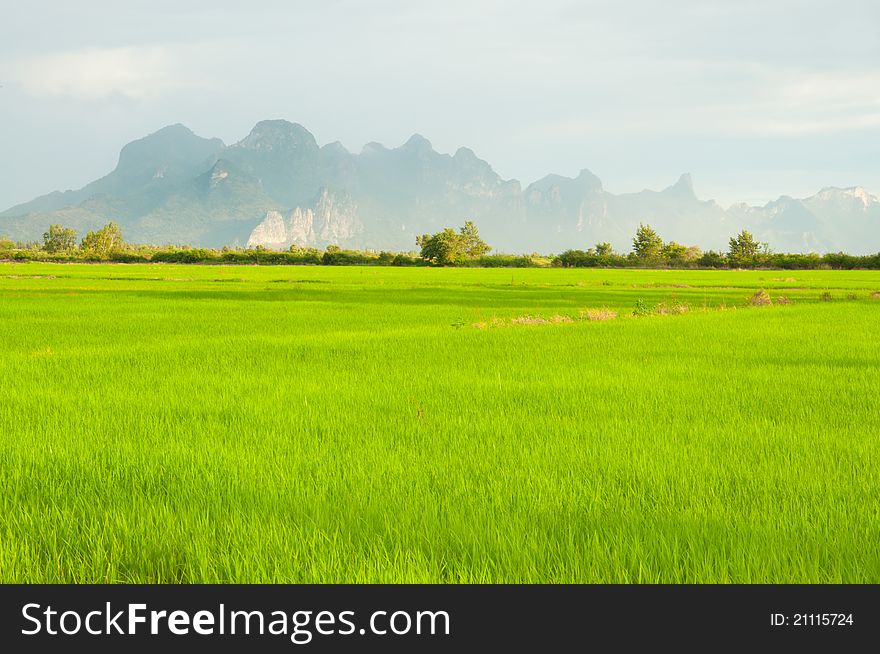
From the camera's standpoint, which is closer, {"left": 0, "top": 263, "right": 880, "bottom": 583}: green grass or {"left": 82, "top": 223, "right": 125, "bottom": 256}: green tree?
{"left": 0, "top": 263, "right": 880, "bottom": 583}: green grass

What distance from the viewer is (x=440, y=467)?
4047 mm

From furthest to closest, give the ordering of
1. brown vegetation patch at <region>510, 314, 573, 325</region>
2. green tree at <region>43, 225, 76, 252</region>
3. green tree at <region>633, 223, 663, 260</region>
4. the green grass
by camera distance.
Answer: green tree at <region>43, 225, 76, 252</region> < green tree at <region>633, 223, 663, 260</region> < brown vegetation patch at <region>510, 314, 573, 325</region> < the green grass

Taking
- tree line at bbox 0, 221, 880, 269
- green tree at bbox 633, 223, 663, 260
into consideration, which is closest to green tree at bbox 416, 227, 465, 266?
tree line at bbox 0, 221, 880, 269

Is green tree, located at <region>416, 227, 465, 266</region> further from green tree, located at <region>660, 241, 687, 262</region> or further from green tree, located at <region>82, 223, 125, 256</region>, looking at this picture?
green tree, located at <region>82, 223, 125, 256</region>

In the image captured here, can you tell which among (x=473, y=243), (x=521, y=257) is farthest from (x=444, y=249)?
A: (x=473, y=243)

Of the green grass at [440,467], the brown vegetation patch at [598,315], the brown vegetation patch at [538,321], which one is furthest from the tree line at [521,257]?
the green grass at [440,467]

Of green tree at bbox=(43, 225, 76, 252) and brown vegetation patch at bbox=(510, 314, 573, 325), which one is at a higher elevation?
green tree at bbox=(43, 225, 76, 252)

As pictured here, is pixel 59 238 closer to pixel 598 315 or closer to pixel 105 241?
pixel 105 241

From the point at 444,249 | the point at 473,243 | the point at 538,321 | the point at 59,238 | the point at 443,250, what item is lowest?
the point at 538,321

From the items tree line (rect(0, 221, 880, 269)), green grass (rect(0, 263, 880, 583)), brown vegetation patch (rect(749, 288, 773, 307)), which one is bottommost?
green grass (rect(0, 263, 880, 583))

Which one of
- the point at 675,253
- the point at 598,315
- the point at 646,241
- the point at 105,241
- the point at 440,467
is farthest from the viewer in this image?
the point at 105,241

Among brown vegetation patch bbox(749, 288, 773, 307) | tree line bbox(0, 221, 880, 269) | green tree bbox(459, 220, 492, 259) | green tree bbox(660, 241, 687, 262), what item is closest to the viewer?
brown vegetation patch bbox(749, 288, 773, 307)

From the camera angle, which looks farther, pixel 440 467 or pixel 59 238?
pixel 59 238

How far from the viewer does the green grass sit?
2.70 m
